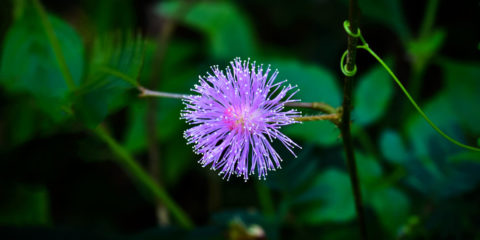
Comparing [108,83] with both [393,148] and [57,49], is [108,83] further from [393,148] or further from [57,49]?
[393,148]

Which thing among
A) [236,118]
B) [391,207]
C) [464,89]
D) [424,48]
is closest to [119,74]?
[236,118]

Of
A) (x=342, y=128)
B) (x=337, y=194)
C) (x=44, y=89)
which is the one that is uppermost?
(x=44, y=89)

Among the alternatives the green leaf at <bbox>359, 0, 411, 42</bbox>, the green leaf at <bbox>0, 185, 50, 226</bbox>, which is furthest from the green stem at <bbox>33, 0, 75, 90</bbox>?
the green leaf at <bbox>359, 0, 411, 42</bbox>

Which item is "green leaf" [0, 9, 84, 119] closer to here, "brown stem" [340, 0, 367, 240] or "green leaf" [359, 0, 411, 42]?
"brown stem" [340, 0, 367, 240]

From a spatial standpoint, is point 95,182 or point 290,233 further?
point 95,182

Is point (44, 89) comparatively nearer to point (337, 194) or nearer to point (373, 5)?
point (337, 194)

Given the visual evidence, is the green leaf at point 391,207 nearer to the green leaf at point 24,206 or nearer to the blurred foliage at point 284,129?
the blurred foliage at point 284,129

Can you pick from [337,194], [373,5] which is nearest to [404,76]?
[373,5]

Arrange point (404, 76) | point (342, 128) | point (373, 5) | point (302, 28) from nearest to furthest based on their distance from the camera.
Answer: point (342, 128) < point (373, 5) < point (404, 76) < point (302, 28)
